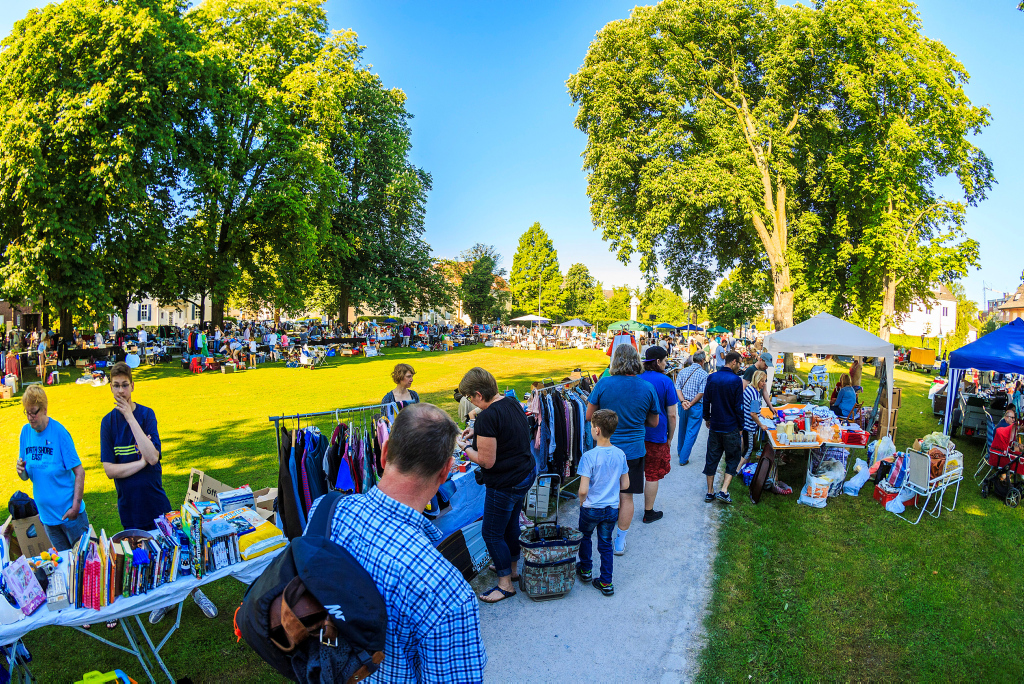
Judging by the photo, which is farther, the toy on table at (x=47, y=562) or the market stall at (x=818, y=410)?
the market stall at (x=818, y=410)

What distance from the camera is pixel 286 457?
14.3ft

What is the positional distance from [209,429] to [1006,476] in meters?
13.0

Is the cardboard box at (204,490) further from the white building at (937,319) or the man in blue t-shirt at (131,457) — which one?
the white building at (937,319)

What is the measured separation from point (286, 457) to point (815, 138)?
76.7ft

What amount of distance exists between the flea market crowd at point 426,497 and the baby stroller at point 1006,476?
8 cm

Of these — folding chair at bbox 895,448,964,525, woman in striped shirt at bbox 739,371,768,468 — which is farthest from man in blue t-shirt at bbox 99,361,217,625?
folding chair at bbox 895,448,964,525

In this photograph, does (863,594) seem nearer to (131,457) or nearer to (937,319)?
(131,457)

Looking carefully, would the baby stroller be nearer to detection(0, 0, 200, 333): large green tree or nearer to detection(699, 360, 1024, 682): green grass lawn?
detection(699, 360, 1024, 682): green grass lawn

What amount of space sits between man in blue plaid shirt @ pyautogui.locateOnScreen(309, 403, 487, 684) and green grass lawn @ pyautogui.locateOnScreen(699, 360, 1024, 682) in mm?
2970

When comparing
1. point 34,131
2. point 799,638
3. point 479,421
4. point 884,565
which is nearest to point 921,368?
point 884,565

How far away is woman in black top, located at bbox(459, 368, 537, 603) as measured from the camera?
400 centimetres

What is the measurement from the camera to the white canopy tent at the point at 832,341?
9.67 meters

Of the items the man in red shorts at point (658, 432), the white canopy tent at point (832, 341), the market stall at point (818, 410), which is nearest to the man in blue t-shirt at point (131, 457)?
the man in red shorts at point (658, 432)

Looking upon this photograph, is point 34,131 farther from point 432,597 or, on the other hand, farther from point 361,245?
point 432,597
